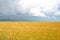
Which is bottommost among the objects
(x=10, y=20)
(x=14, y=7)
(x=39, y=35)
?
(x=39, y=35)

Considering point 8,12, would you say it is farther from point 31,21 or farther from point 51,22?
point 51,22

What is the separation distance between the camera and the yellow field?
73 centimetres

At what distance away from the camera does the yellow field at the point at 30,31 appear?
73cm

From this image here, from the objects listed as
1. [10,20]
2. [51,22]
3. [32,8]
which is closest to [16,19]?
[10,20]

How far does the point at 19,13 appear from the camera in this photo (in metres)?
0.85

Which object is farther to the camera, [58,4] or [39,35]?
[58,4]

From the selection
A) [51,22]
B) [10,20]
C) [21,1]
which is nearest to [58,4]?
[51,22]

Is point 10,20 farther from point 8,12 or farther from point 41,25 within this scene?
point 41,25

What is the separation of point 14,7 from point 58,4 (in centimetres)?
34

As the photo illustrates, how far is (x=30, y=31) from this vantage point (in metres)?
0.75

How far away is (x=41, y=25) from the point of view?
790 millimetres

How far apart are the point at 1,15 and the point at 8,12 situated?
0.06 m

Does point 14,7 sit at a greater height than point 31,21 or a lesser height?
greater

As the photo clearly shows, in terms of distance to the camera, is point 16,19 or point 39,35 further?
point 16,19
